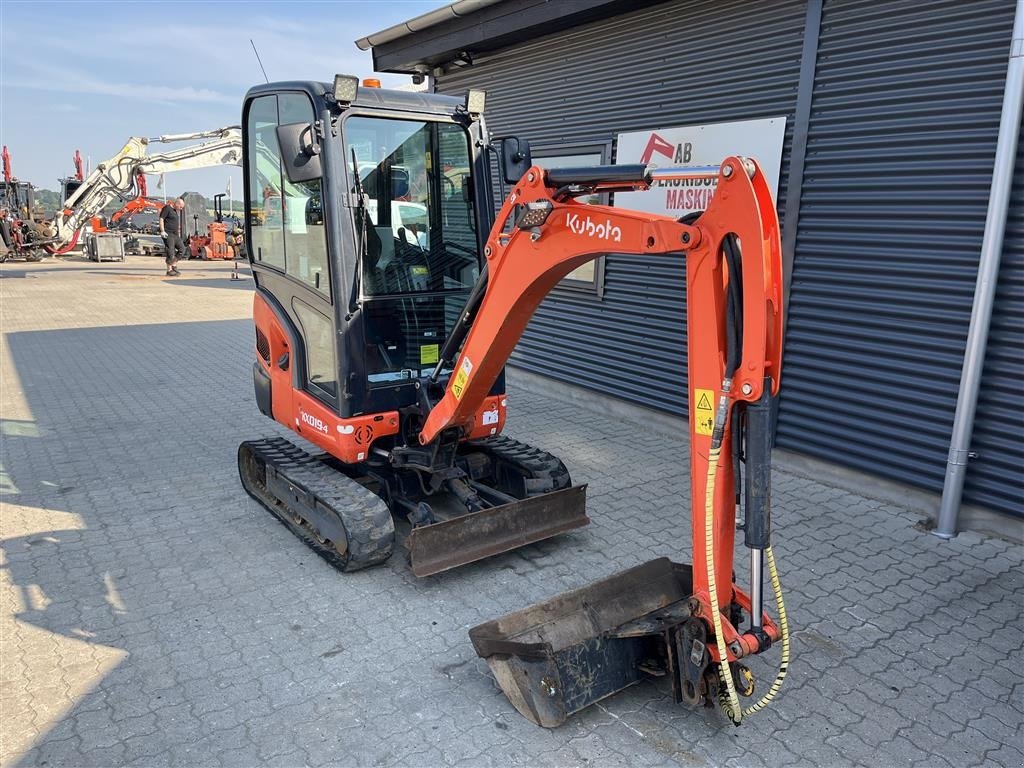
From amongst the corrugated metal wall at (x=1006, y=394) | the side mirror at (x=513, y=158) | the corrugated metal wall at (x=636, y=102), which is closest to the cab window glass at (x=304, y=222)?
the side mirror at (x=513, y=158)

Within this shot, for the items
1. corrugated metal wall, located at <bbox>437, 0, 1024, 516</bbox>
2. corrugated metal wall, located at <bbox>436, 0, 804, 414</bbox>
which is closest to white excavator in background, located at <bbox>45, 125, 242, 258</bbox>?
corrugated metal wall, located at <bbox>436, 0, 804, 414</bbox>

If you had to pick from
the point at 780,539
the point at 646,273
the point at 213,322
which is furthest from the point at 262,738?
the point at 213,322

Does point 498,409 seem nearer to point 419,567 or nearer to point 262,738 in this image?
point 419,567

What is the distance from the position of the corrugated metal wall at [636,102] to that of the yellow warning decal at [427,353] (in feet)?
10.2

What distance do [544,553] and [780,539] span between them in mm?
1644

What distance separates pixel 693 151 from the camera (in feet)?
22.1

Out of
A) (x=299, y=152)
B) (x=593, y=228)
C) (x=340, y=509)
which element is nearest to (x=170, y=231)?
(x=299, y=152)

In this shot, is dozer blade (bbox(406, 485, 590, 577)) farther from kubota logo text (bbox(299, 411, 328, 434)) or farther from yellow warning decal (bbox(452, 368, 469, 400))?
kubota logo text (bbox(299, 411, 328, 434))

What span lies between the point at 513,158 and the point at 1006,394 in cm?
362

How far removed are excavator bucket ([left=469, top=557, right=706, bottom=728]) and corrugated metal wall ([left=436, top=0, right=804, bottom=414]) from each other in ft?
12.7

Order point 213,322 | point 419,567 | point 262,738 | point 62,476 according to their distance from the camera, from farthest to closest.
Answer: point 213,322
point 62,476
point 419,567
point 262,738

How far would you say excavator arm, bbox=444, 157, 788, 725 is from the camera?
2762 millimetres

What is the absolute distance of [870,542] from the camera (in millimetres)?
4934

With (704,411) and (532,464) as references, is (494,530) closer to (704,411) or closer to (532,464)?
(532,464)
